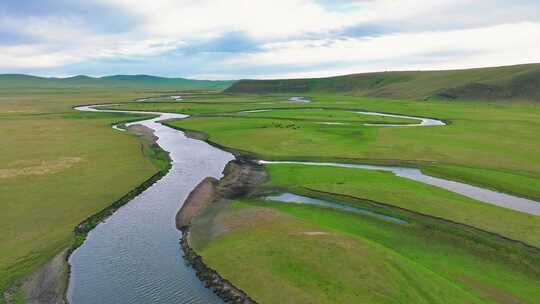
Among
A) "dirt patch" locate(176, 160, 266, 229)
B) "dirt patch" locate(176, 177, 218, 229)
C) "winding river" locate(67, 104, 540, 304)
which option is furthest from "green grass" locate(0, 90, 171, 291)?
"dirt patch" locate(176, 160, 266, 229)

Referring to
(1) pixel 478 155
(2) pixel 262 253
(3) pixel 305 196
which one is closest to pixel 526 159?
(1) pixel 478 155

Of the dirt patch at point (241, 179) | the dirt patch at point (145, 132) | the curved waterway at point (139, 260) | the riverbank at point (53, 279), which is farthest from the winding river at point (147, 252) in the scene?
the dirt patch at point (145, 132)

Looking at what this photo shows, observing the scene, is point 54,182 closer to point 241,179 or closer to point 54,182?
point 54,182

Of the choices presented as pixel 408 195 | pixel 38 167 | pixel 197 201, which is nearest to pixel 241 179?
pixel 197 201

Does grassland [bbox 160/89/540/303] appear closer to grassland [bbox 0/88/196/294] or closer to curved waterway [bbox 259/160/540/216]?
curved waterway [bbox 259/160/540/216]

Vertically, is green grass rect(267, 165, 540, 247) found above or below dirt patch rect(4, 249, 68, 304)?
above
